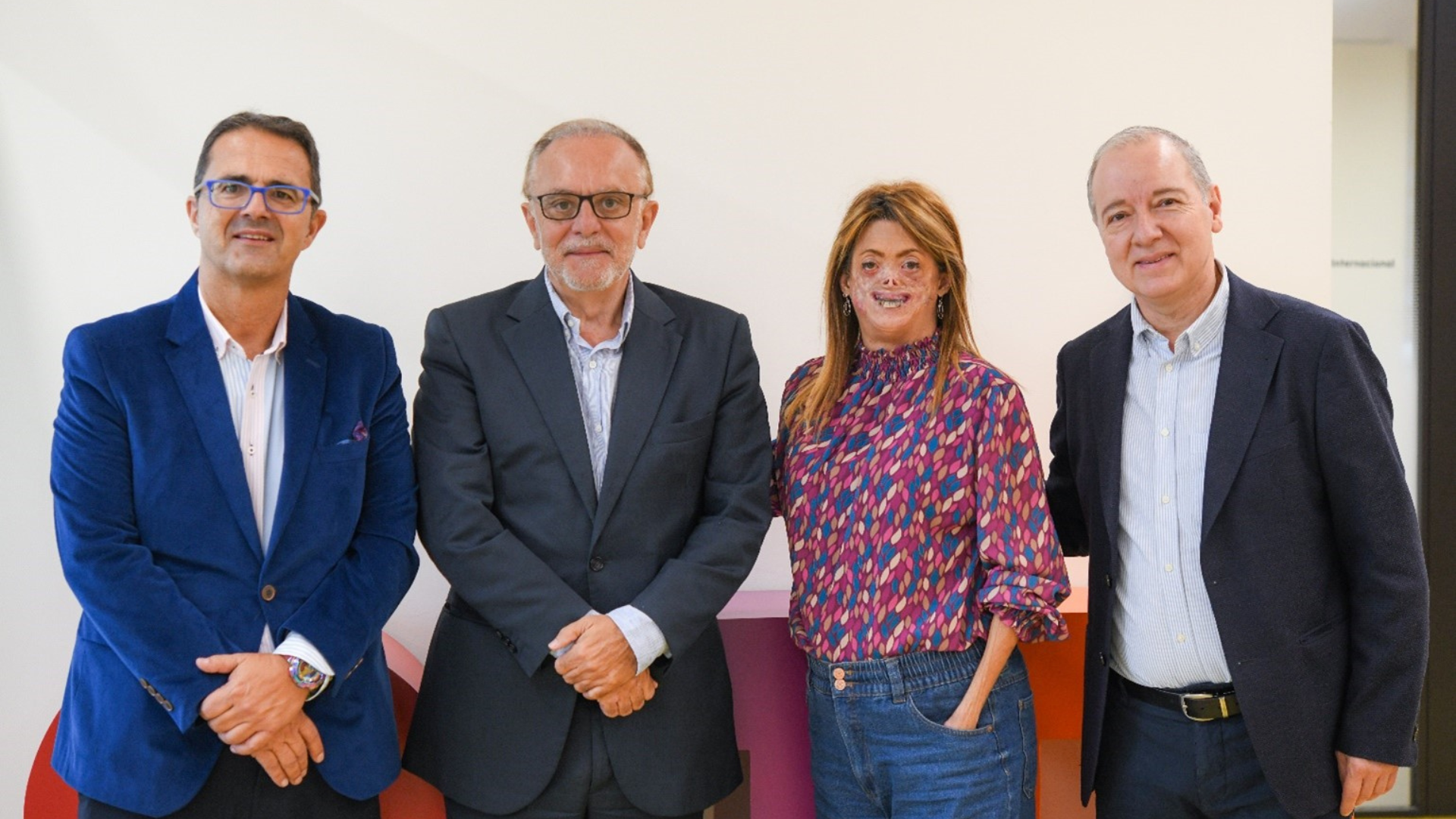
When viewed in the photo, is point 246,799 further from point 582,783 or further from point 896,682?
point 896,682

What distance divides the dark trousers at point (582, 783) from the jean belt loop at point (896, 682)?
512 mm

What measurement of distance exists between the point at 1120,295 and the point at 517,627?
95.2 inches

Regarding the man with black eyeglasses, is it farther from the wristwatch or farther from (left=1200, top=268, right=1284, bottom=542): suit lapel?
(left=1200, top=268, right=1284, bottom=542): suit lapel

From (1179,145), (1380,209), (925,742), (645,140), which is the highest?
(645,140)

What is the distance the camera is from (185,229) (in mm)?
3309

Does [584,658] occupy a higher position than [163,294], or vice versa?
[163,294]

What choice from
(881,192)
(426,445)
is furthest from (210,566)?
(881,192)

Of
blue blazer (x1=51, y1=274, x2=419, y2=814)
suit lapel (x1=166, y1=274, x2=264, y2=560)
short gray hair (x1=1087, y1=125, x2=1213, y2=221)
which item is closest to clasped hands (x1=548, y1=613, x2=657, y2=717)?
blue blazer (x1=51, y1=274, x2=419, y2=814)

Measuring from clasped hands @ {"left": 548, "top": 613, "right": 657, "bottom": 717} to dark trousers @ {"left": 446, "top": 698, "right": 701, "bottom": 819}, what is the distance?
77 mm

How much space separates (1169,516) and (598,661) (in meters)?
1.14

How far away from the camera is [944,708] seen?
80.2 inches

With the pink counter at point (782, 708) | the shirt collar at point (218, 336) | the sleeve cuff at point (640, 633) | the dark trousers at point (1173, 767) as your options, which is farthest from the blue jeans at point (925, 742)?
the shirt collar at point (218, 336)

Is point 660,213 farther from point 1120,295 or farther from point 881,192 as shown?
point 1120,295

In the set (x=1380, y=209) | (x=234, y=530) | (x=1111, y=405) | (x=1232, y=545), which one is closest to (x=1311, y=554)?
(x=1232, y=545)
